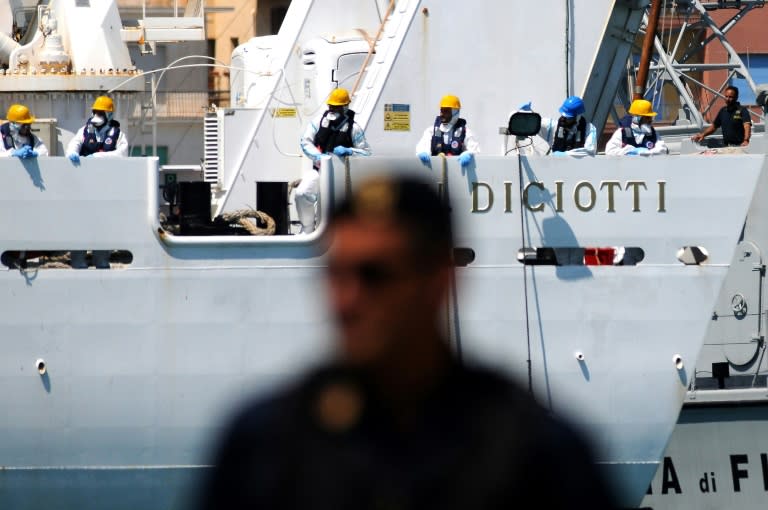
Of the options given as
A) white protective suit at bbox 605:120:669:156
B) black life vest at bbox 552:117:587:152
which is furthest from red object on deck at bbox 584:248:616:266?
black life vest at bbox 552:117:587:152

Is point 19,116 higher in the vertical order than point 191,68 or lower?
lower

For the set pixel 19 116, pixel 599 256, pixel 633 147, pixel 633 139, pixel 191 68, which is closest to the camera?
pixel 599 256

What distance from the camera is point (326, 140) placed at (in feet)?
34.9

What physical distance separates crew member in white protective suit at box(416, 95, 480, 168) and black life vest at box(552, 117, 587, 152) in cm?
74

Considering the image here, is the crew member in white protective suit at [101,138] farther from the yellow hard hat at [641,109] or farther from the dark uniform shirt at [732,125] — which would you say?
the dark uniform shirt at [732,125]

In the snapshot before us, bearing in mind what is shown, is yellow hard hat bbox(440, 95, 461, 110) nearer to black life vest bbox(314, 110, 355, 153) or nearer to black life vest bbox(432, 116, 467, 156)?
black life vest bbox(432, 116, 467, 156)

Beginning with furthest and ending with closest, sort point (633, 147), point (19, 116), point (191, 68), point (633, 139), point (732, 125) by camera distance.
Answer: point (191, 68) < point (732, 125) < point (633, 139) < point (633, 147) < point (19, 116)

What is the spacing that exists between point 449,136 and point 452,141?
0.05m

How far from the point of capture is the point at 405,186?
2.64 metres

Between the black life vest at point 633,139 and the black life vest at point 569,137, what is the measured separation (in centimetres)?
45

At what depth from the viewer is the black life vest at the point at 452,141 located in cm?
1043

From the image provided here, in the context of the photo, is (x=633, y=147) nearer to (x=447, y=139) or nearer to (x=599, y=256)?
(x=599, y=256)

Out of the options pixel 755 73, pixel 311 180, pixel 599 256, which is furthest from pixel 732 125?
pixel 755 73

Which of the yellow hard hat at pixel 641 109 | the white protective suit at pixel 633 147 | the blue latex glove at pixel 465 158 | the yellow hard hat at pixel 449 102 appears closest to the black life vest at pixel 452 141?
the yellow hard hat at pixel 449 102
